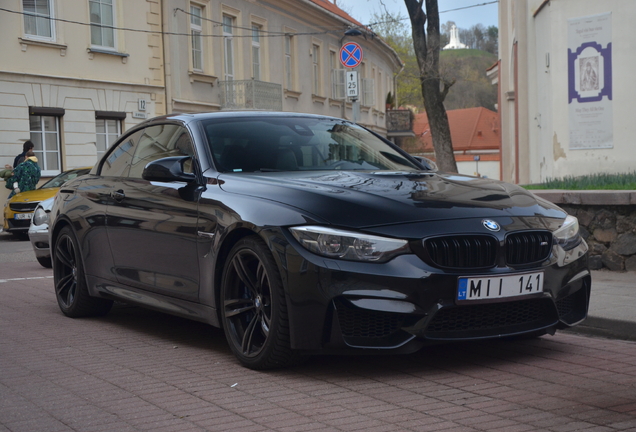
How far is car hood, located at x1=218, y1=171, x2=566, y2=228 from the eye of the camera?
464 cm

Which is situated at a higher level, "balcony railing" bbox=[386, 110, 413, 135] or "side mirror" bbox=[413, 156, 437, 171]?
"balcony railing" bbox=[386, 110, 413, 135]

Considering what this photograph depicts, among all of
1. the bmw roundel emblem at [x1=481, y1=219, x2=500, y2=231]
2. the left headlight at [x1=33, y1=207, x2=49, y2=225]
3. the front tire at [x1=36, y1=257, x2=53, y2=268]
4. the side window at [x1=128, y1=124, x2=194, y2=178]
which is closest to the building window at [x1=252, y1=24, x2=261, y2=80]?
the left headlight at [x1=33, y1=207, x2=49, y2=225]

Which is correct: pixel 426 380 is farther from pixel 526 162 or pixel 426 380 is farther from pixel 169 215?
pixel 526 162

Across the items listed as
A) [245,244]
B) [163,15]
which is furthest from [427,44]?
[245,244]

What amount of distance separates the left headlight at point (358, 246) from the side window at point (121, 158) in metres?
2.58

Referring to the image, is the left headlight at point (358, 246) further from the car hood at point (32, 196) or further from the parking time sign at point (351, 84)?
the car hood at point (32, 196)

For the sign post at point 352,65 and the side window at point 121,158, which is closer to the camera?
the side window at point 121,158

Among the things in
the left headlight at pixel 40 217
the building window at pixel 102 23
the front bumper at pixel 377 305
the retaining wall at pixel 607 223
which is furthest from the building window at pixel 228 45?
the front bumper at pixel 377 305

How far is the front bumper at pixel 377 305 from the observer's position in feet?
14.7

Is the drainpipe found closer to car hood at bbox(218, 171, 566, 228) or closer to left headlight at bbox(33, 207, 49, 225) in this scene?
left headlight at bbox(33, 207, 49, 225)

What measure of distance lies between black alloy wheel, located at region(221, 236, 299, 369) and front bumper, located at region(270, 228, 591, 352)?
10 cm

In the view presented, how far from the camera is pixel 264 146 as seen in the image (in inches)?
229

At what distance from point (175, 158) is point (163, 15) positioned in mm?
22242

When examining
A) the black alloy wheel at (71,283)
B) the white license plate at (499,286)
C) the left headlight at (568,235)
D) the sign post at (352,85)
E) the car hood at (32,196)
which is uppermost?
the sign post at (352,85)
